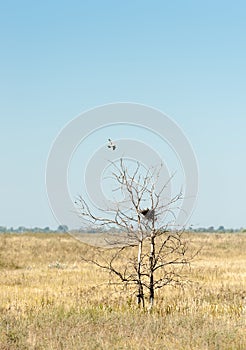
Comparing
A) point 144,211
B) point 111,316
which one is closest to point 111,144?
point 144,211

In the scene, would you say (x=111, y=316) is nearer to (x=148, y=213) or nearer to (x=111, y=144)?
(x=148, y=213)

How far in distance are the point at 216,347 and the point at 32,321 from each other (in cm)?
302

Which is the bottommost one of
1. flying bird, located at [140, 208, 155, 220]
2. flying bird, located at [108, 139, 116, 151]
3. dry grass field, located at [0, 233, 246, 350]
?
dry grass field, located at [0, 233, 246, 350]

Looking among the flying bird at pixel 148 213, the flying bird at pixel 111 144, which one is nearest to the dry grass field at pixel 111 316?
the flying bird at pixel 148 213

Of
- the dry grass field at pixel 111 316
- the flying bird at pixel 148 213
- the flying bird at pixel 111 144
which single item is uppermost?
the flying bird at pixel 111 144

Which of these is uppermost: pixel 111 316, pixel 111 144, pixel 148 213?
pixel 111 144

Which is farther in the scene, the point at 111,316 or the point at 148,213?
the point at 148,213

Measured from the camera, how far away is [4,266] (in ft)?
83.9

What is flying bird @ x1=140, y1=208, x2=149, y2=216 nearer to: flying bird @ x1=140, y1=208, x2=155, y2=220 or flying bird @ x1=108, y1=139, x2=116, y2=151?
A: flying bird @ x1=140, y1=208, x2=155, y2=220

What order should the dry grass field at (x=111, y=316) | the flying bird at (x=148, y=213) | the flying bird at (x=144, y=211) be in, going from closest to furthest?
the dry grass field at (x=111, y=316) → the flying bird at (x=148, y=213) → the flying bird at (x=144, y=211)

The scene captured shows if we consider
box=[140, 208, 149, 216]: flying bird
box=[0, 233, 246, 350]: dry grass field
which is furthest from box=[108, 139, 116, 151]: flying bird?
box=[0, 233, 246, 350]: dry grass field

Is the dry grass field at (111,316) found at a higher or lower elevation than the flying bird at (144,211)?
lower

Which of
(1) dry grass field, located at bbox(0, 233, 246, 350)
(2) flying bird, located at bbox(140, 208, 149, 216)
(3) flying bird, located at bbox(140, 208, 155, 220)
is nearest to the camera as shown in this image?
(1) dry grass field, located at bbox(0, 233, 246, 350)

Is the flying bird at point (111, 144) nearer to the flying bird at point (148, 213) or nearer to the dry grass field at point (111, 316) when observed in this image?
the flying bird at point (148, 213)
